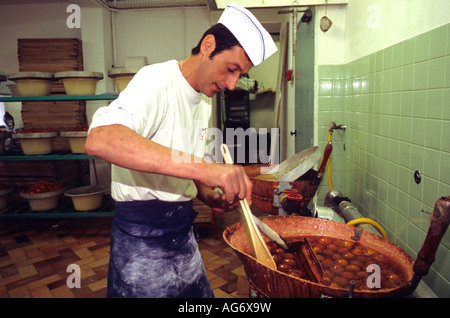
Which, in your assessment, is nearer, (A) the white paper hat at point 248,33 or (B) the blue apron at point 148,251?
(A) the white paper hat at point 248,33

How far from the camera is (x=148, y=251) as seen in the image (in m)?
1.48

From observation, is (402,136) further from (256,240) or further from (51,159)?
(51,159)

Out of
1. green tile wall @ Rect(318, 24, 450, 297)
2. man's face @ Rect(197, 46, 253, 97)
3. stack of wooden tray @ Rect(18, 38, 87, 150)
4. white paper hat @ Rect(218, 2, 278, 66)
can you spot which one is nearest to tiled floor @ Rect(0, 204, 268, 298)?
green tile wall @ Rect(318, 24, 450, 297)

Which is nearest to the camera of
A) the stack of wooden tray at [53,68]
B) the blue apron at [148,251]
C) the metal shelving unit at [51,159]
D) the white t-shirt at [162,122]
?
the white t-shirt at [162,122]

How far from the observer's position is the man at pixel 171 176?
1.34 meters

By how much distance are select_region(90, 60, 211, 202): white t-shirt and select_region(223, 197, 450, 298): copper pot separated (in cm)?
37

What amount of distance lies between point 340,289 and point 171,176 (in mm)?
735

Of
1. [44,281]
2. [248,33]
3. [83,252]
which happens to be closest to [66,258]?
[83,252]

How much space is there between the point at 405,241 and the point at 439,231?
93 cm

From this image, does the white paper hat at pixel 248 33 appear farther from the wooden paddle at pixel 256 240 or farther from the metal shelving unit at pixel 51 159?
the metal shelving unit at pixel 51 159

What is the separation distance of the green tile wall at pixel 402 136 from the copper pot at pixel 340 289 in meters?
0.31

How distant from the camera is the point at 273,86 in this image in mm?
9594

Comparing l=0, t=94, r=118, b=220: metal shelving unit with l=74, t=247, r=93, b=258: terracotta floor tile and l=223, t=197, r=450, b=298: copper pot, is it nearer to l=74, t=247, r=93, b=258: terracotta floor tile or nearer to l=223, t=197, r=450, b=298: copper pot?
l=74, t=247, r=93, b=258: terracotta floor tile

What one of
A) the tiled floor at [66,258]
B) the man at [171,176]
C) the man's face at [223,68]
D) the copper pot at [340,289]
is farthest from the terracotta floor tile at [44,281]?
the man's face at [223,68]
